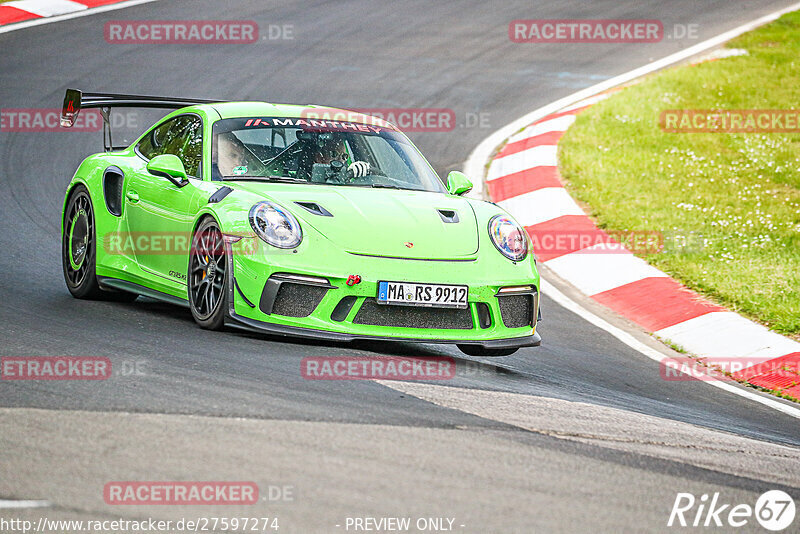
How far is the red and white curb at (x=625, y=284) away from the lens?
25.3 ft

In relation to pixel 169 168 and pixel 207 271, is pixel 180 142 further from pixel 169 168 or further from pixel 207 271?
pixel 207 271

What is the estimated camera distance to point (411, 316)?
5902 millimetres

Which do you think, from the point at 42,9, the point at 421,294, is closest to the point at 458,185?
the point at 421,294

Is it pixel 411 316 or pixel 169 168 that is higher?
pixel 169 168

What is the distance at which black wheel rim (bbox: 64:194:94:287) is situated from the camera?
24.6ft

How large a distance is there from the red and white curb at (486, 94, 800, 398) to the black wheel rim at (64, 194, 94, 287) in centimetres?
390

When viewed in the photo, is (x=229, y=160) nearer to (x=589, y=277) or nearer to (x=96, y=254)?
(x=96, y=254)

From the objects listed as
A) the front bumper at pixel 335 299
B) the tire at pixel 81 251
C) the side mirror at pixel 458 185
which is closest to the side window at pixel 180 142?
the tire at pixel 81 251

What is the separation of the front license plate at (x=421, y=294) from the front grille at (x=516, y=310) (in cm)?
31

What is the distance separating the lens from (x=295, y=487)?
12.0 feet

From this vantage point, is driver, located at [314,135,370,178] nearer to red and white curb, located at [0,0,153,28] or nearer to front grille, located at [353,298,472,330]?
front grille, located at [353,298,472,330]

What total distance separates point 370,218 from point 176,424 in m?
2.30

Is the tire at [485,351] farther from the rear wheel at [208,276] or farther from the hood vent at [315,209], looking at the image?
the rear wheel at [208,276]

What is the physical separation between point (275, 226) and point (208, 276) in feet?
1.64
